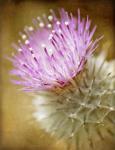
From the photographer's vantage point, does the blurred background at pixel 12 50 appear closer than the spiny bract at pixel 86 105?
No

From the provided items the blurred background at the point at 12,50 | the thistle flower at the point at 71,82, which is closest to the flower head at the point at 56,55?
the thistle flower at the point at 71,82

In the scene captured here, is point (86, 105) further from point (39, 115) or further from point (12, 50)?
point (12, 50)

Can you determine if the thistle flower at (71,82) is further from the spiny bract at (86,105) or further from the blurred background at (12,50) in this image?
the blurred background at (12,50)

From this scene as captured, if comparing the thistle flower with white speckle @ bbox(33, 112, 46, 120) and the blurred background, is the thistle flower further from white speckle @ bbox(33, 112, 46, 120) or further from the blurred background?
the blurred background

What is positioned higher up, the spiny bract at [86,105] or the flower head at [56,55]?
the flower head at [56,55]

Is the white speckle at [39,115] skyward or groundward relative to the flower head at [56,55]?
groundward

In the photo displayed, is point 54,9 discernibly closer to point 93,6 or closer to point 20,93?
point 93,6

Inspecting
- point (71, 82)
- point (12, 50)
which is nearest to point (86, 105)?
point (71, 82)

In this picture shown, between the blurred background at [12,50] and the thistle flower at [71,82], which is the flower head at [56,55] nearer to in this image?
the thistle flower at [71,82]
